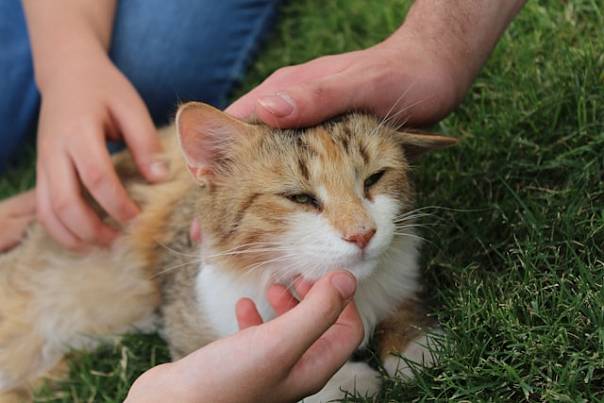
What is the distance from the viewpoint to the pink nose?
1.76 meters

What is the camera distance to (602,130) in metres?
2.45

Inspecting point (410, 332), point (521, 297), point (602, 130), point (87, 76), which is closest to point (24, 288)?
point (87, 76)

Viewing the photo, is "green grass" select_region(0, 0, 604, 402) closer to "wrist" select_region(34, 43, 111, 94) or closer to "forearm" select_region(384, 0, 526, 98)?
"forearm" select_region(384, 0, 526, 98)

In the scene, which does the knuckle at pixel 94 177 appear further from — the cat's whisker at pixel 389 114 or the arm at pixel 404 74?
the cat's whisker at pixel 389 114

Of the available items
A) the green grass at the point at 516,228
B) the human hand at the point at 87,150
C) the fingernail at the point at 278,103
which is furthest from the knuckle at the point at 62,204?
the fingernail at the point at 278,103

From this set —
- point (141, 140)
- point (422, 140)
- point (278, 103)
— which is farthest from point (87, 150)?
point (422, 140)

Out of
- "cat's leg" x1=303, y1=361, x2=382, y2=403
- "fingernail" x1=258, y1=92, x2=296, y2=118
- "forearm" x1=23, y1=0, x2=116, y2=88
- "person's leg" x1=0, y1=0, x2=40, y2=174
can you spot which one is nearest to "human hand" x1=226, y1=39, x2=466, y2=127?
"fingernail" x1=258, y1=92, x2=296, y2=118

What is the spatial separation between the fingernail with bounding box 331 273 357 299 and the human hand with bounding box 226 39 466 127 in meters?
0.46

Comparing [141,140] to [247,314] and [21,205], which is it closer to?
[21,205]

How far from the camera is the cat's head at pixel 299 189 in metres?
1.81

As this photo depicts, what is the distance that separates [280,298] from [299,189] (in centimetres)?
32

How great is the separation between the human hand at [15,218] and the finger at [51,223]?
29 cm

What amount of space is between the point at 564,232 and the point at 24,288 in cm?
196

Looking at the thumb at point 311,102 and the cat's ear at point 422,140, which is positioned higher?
the thumb at point 311,102
